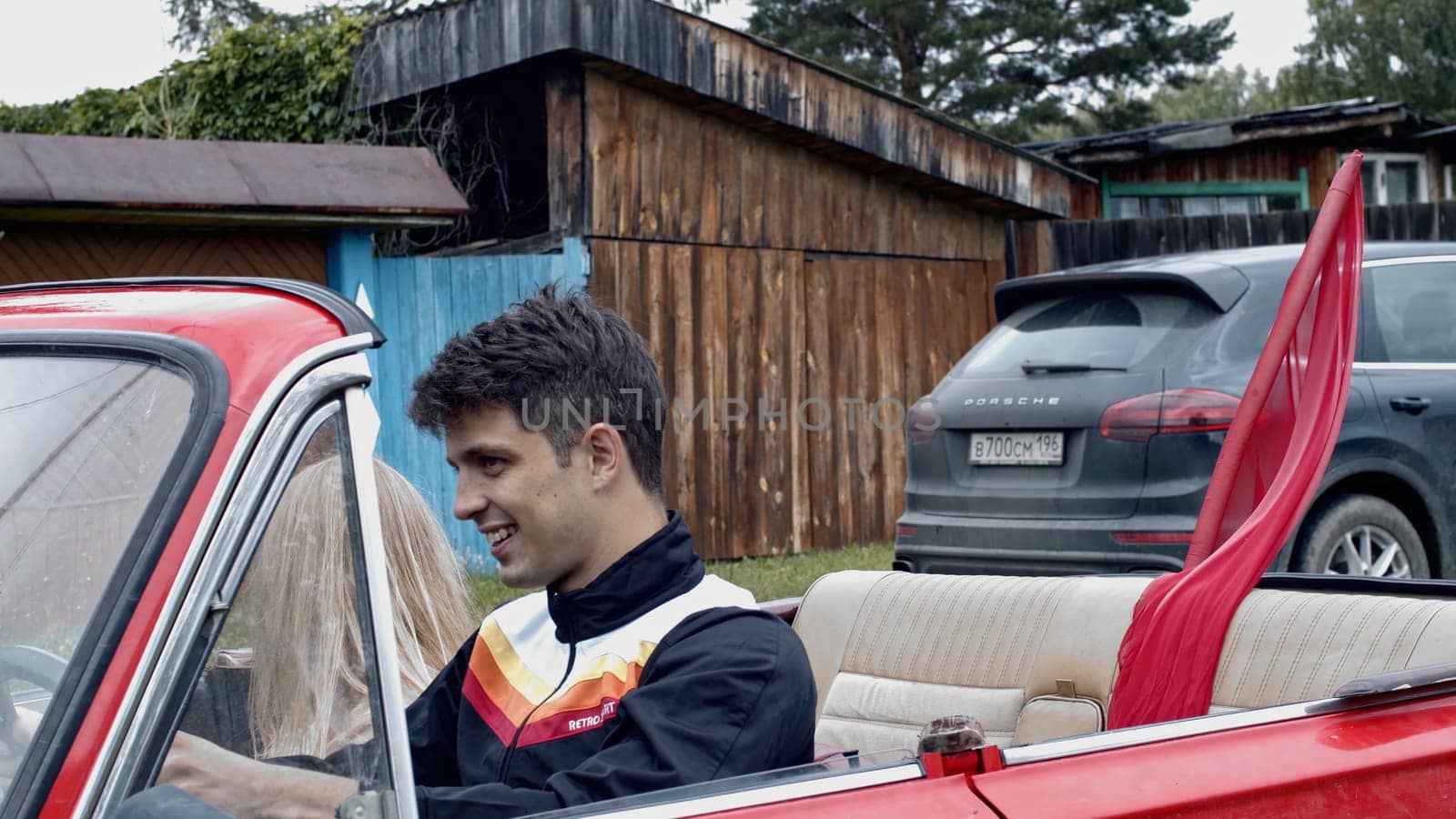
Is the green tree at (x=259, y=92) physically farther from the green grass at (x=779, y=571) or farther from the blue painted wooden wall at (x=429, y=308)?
the green grass at (x=779, y=571)

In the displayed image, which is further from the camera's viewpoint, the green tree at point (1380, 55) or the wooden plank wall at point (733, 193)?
the green tree at point (1380, 55)

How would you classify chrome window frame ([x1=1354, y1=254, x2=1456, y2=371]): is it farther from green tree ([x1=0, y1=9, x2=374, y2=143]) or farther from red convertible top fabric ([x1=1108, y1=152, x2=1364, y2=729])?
green tree ([x1=0, y1=9, x2=374, y2=143])

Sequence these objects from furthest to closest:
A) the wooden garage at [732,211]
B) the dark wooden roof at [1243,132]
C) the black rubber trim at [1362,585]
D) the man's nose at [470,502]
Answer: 1. the dark wooden roof at [1243,132]
2. the wooden garage at [732,211]
3. the black rubber trim at [1362,585]
4. the man's nose at [470,502]

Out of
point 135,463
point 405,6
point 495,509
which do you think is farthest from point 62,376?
point 405,6

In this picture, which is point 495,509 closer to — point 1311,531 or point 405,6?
point 1311,531

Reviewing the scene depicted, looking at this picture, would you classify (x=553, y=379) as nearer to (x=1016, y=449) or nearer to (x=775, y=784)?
(x=775, y=784)

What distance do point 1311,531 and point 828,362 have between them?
5.15 m

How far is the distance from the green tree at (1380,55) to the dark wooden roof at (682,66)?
102ft

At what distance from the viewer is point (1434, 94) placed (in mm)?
38844

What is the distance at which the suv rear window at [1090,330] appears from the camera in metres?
6.07

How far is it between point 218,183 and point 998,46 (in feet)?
72.3

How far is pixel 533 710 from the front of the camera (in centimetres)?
214

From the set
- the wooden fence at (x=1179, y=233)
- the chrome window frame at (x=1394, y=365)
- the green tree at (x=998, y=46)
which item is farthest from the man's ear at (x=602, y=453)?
the green tree at (x=998, y=46)

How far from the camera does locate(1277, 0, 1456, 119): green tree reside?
3969cm
